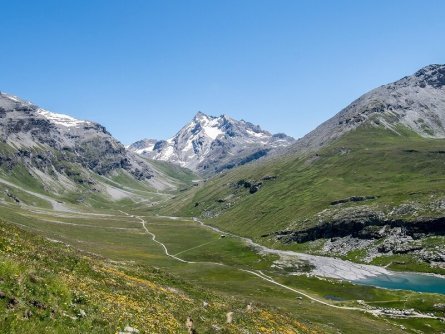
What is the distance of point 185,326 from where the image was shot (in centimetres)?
3133

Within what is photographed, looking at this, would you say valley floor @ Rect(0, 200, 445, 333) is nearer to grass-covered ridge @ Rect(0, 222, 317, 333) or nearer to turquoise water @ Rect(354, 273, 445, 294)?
grass-covered ridge @ Rect(0, 222, 317, 333)

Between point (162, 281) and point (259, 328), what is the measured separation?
15.2 meters

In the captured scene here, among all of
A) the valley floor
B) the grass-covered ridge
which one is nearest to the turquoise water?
the valley floor

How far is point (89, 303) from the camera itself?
2588 centimetres

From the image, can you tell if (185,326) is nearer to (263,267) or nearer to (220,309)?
(220,309)

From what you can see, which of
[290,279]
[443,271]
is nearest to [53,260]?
[290,279]

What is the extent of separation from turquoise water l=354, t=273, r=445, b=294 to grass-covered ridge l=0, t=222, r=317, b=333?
103856 mm

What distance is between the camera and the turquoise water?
13512 cm

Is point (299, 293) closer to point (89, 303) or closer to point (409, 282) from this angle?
point (409, 282)

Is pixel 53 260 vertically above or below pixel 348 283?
above

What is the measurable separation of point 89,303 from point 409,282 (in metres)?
142

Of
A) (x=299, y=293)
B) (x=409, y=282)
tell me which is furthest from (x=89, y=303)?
(x=409, y=282)

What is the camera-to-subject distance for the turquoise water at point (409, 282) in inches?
5320

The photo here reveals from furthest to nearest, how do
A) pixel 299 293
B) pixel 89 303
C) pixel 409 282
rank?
pixel 409 282 < pixel 299 293 < pixel 89 303
